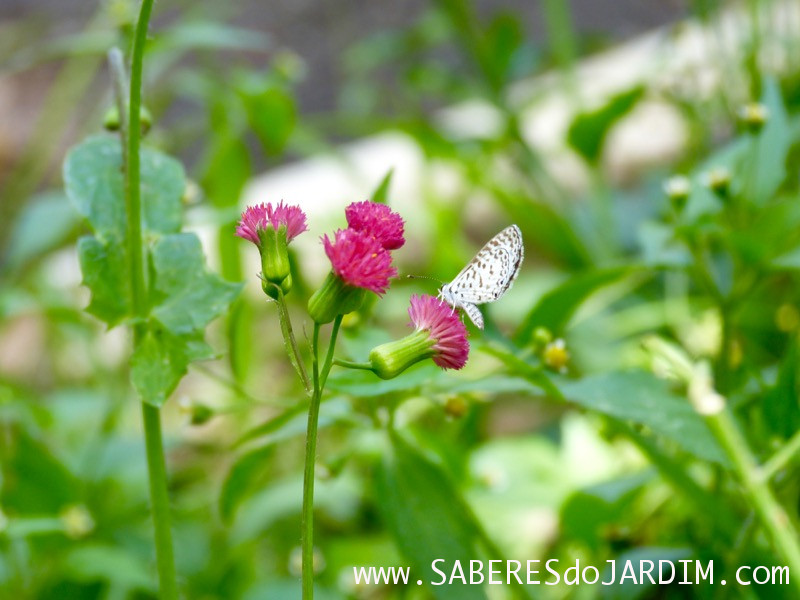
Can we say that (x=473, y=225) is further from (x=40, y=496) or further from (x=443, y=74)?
(x=40, y=496)

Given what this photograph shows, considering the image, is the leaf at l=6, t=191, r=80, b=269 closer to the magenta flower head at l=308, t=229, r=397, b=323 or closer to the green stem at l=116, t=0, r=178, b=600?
the green stem at l=116, t=0, r=178, b=600

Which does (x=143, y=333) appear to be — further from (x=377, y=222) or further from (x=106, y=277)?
(x=377, y=222)

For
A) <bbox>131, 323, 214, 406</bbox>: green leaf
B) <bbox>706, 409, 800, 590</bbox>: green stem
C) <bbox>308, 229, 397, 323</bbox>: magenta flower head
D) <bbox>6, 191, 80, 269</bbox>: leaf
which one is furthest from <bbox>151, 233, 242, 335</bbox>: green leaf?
<bbox>6, 191, 80, 269</bbox>: leaf

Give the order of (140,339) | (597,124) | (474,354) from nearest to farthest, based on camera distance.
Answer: (140,339) < (597,124) < (474,354)

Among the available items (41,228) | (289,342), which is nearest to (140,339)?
(289,342)

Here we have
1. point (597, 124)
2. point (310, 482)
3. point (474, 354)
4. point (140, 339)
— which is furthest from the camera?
point (474, 354)

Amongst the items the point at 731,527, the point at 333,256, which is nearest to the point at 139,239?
the point at 333,256
